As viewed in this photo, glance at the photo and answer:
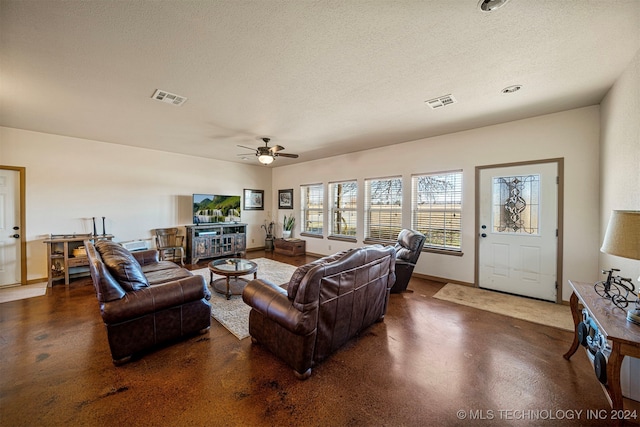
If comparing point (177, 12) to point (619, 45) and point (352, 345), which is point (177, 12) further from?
point (619, 45)

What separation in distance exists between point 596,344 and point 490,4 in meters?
2.51

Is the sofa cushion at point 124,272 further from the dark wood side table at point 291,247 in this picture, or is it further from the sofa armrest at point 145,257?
the dark wood side table at point 291,247

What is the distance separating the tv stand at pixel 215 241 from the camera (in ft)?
18.6

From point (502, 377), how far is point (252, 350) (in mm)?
2172

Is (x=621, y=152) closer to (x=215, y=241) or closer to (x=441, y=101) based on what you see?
(x=441, y=101)

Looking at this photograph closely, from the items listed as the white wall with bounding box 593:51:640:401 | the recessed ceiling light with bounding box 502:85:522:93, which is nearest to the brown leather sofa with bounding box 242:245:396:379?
the white wall with bounding box 593:51:640:401

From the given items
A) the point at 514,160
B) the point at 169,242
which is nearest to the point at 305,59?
the point at 514,160

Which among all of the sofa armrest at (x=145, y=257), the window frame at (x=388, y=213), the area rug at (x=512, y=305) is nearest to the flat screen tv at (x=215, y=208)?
the sofa armrest at (x=145, y=257)

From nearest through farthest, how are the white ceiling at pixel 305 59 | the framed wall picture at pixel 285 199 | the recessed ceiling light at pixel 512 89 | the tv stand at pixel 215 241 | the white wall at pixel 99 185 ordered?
the white ceiling at pixel 305 59, the recessed ceiling light at pixel 512 89, the white wall at pixel 99 185, the tv stand at pixel 215 241, the framed wall picture at pixel 285 199

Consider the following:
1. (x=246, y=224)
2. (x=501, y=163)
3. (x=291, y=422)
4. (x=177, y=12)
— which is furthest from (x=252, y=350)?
(x=246, y=224)

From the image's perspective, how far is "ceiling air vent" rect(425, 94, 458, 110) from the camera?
2.85m

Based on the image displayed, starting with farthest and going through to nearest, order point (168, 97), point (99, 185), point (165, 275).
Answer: point (99, 185) < point (165, 275) < point (168, 97)

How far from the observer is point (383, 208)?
5363mm

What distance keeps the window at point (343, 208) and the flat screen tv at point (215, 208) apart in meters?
2.76
